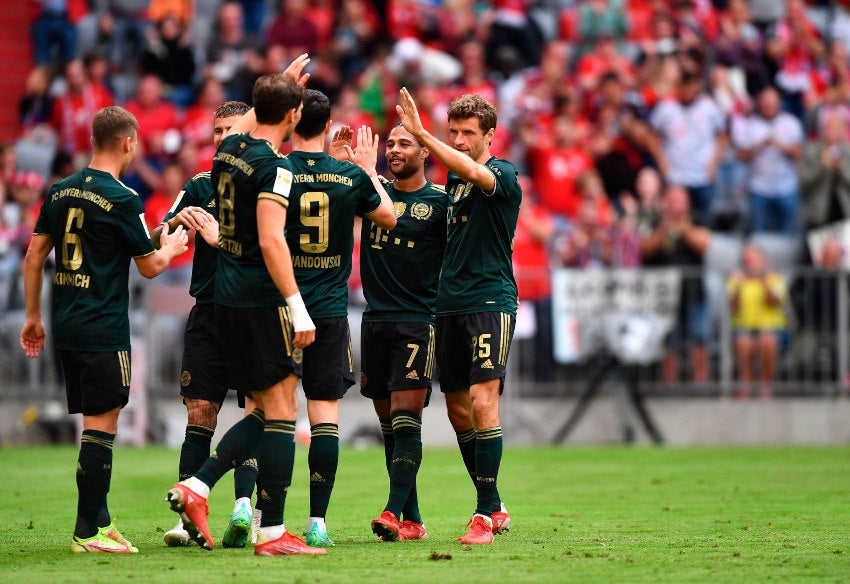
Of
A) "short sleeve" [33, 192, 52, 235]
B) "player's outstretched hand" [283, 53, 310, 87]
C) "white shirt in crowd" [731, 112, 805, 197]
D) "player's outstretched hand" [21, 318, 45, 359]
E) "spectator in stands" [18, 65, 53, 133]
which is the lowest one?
"player's outstretched hand" [21, 318, 45, 359]

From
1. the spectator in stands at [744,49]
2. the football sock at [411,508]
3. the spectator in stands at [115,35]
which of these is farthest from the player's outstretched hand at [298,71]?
the spectator in stands at [115,35]

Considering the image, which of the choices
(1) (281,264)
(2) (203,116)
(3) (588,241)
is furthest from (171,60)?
(1) (281,264)

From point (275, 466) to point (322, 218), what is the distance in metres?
1.43

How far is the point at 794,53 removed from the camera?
2345cm

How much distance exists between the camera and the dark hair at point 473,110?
31.2ft

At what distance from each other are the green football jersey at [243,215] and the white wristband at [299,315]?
0.26 meters

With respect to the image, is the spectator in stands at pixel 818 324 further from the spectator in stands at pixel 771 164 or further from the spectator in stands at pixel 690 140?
the spectator in stands at pixel 690 140

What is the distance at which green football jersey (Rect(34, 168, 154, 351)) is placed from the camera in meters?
8.66

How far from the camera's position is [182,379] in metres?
9.47

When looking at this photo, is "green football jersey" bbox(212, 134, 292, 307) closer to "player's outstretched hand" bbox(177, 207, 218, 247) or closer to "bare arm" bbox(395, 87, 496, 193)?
"player's outstretched hand" bbox(177, 207, 218, 247)

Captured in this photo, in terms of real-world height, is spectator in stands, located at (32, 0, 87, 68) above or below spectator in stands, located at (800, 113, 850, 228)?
above

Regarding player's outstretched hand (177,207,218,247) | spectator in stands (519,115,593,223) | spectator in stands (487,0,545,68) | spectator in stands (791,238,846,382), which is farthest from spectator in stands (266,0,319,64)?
player's outstretched hand (177,207,218,247)

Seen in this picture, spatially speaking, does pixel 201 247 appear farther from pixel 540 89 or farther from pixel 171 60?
pixel 171 60

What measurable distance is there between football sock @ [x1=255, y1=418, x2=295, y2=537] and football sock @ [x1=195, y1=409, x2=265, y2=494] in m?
0.22
